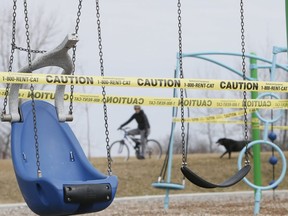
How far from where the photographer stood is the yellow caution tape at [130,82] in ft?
24.2

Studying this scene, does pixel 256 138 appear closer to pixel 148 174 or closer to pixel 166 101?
pixel 166 101

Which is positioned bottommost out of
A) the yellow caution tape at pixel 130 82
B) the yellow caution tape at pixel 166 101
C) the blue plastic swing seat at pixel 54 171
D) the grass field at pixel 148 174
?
the grass field at pixel 148 174

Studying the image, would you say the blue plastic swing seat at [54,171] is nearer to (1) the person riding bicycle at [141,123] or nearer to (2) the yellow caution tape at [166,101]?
(2) the yellow caution tape at [166,101]

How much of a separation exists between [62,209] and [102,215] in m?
6.48

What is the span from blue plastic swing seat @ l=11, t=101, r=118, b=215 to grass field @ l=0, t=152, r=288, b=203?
11.7 m

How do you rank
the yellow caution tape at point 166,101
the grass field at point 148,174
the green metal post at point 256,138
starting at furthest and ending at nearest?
the grass field at point 148,174
the green metal post at point 256,138
the yellow caution tape at point 166,101

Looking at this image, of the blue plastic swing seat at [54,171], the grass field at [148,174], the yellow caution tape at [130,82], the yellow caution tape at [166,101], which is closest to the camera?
the blue plastic swing seat at [54,171]

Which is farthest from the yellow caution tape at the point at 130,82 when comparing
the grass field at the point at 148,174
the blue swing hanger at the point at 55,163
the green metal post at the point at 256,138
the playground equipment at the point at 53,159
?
the grass field at the point at 148,174

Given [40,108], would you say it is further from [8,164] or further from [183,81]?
[8,164]

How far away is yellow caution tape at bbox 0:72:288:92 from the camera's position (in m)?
7.38

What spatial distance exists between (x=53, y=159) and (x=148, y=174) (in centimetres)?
1428

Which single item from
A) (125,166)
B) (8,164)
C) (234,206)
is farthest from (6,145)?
(234,206)

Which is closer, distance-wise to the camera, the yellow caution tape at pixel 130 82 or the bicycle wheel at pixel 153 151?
the yellow caution tape at pixel 130 82

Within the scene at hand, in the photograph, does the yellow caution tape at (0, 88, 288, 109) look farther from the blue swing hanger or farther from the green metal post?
the blue swing hanger
